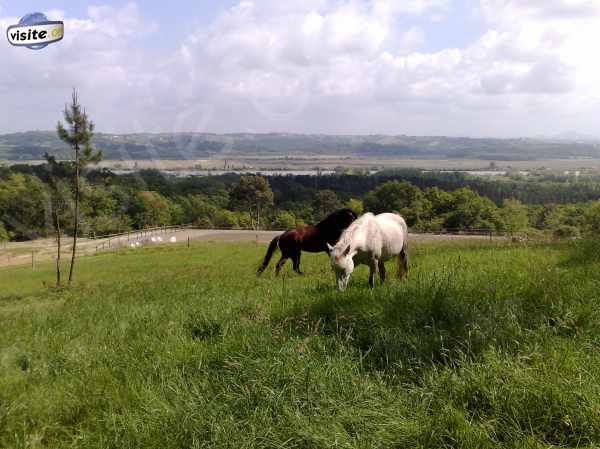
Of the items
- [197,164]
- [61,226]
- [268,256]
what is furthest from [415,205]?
[197,164]

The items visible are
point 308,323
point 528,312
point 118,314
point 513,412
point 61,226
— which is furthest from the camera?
point 61,226

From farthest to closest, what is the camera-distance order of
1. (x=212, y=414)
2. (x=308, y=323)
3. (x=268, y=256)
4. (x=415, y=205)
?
(x=415, y=205) < (x=268, y=256) < (x=308, y=323) < (x=212, y=414)

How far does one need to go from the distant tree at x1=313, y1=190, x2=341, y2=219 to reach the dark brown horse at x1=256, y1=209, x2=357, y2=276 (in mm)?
73118

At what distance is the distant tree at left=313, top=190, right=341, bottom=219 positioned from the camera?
8897 centimetres

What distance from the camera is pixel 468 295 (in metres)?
5.62

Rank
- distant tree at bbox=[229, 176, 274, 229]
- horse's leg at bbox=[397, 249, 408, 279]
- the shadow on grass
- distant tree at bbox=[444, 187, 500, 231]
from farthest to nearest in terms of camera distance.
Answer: distant tree at bbox=[229, 176, 274, 229] < distant tree at bbox=[444, 187, 500, 231] < horse's leg at bbox=[397, 249, 408, 279] < the shadow on grass

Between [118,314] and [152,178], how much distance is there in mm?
123146

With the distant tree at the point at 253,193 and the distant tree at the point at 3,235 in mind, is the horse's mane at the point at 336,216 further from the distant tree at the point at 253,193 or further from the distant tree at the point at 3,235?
the distant tree at the point at 3,235

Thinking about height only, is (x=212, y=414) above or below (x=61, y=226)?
above

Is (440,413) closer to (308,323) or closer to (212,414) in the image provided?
(212,414)

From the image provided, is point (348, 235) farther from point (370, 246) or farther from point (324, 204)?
point (324, 204)

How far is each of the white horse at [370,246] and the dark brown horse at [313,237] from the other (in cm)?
275

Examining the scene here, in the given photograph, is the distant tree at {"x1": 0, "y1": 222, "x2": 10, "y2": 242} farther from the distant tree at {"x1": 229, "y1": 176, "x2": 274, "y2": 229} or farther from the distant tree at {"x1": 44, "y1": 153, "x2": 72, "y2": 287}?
the distant tree at {"x1": 44, "y1": 153, "x2": 72, "y2": 287}

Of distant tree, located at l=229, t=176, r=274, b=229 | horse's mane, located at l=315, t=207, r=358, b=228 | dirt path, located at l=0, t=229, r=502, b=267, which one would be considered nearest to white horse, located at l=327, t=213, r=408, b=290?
horse's mane, located at l=315, t=207, r=358, b=228
